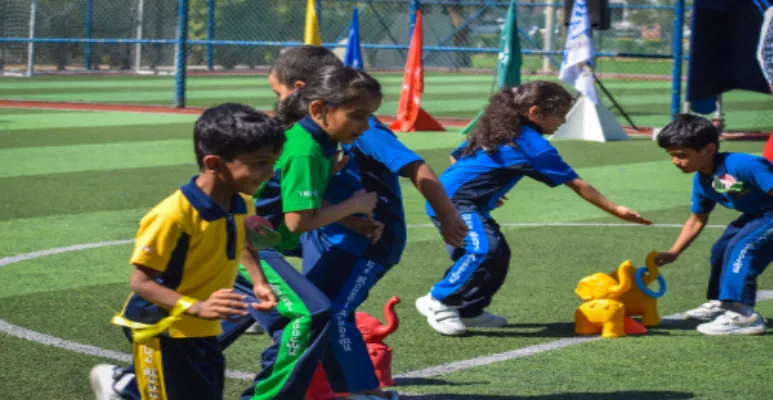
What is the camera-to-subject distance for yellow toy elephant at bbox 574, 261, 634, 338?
255 inches

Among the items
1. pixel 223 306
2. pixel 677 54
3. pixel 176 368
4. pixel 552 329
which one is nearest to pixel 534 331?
pixel 552 329

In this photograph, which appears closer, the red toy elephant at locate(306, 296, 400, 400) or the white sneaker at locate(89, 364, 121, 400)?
the white sneaker at locate(89, 364, 121, 400)

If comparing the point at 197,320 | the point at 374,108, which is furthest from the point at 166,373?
the point at 374,108

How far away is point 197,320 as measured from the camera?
13.1 feet

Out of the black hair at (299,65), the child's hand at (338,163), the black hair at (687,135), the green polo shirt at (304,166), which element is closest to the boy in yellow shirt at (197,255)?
the green polo shirt at (304,166)

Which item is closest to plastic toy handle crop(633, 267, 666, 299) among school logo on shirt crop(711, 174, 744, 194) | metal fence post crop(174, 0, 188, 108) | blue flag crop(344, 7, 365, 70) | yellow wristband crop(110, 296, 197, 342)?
school logo on shirt crop(711, 174, 744, 194)

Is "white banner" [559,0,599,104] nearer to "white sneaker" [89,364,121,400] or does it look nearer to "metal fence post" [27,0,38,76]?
"white sneaker" [89,364,121,400]

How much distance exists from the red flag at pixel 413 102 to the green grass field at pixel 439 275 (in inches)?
160

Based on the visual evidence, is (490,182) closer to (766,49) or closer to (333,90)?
(333,90)

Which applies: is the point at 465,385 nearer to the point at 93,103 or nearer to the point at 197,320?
the point at 197,320

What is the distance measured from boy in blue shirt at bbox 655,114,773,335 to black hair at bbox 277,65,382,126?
2312 millimetres

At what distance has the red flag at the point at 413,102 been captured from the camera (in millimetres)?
18750

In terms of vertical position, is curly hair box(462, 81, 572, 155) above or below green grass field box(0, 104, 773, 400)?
above

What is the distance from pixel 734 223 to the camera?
22.9 ft
